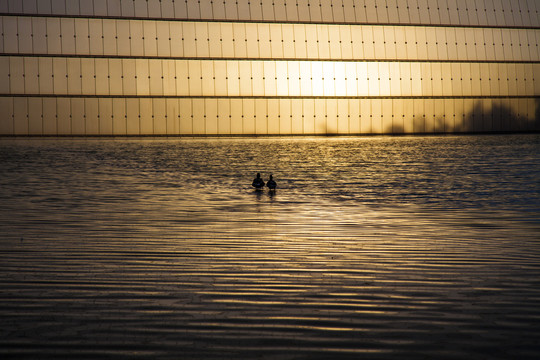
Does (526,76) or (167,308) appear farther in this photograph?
(526,76)

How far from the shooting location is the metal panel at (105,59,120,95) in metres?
49.6

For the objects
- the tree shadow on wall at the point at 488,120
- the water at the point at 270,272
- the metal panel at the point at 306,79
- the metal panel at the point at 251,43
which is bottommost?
the water at the point at 270,272

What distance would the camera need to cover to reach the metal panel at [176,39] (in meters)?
50.5

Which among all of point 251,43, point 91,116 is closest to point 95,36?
point 91,116

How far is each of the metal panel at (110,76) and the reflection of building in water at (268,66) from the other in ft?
0.21

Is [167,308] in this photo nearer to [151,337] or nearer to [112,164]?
[151,337]

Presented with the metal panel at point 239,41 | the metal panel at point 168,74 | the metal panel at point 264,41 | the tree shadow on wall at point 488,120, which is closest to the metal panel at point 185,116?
the metal panel at point 168,74

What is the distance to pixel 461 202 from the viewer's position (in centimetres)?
1611

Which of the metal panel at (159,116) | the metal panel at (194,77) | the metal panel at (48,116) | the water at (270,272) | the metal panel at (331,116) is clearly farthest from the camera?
the metal panel at (331,116)

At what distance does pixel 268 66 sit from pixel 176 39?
20.5ft

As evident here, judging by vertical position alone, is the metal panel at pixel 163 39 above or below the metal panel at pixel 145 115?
above

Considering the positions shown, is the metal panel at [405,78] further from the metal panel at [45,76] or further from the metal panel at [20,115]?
the metal panel at [20,115]

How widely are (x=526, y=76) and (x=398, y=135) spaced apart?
1064cm

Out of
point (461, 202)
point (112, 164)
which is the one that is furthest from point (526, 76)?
point (461, 202)
